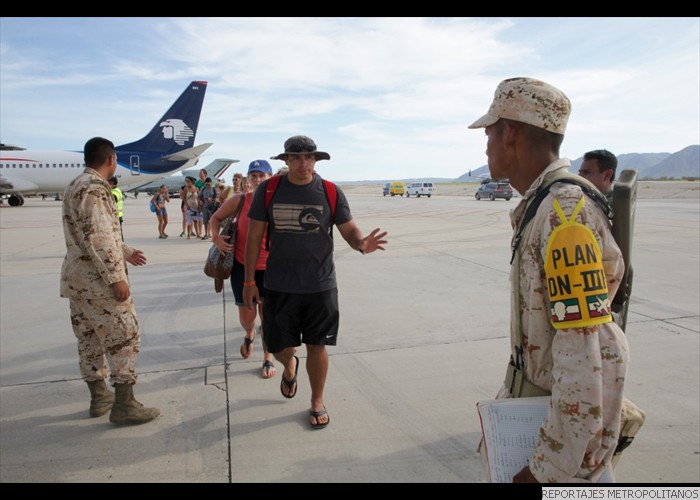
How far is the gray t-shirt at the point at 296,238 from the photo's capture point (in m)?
3.21

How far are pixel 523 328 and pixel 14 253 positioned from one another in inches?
479

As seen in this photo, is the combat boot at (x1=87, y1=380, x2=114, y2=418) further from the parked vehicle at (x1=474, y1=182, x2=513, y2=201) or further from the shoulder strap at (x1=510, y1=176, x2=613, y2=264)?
the parked vehicle at (x1=474, y1=182, x2=513, y2=201)

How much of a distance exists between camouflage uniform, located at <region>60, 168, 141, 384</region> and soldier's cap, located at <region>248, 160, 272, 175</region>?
61.3 inches

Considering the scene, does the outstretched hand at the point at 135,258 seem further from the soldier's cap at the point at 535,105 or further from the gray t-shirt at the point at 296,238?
the soldier's cap at the point at 535,105

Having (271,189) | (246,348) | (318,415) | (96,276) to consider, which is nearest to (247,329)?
(246,348)

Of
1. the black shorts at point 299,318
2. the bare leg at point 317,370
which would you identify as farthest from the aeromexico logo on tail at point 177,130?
the bare leg at point 317,370

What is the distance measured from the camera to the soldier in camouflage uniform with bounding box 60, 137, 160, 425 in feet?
10.3

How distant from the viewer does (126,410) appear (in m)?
3.27

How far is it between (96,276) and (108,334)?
410 mm
